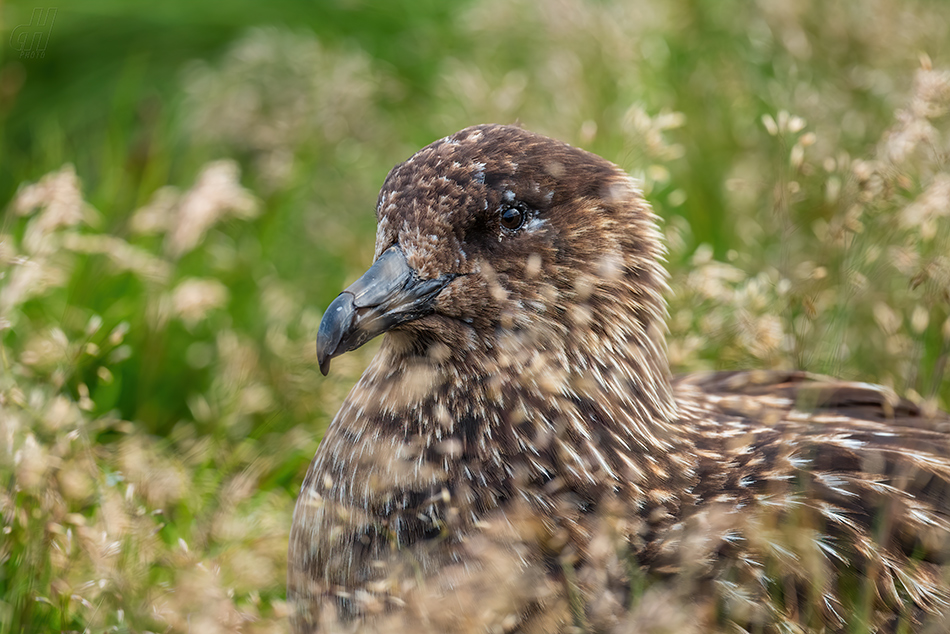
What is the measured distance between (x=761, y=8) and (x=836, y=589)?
308cm

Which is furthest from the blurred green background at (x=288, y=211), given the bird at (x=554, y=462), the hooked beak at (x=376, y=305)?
the hooked beak at (x=376, y=305)

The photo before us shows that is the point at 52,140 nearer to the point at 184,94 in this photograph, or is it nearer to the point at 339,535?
the point at 184,94

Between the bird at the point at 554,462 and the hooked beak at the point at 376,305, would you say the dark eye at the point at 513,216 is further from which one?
the hooked beak at the point at 376,305

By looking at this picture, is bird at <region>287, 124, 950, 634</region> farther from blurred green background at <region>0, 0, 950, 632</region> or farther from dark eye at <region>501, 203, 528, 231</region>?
blurred green background at <region>0, 0, 950, 632</region>

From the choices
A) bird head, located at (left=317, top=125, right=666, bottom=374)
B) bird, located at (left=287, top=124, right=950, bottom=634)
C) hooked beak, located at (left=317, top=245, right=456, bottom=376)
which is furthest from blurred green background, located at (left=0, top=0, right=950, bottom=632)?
bird head, located at (left=317, top=125, right=666, bottom=374)

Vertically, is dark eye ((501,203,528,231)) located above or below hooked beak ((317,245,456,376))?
above

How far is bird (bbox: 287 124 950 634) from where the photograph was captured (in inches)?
75.2

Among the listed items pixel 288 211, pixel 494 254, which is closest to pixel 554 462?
pixel 494 254

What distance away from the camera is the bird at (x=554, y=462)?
191cm

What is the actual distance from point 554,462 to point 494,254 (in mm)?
447

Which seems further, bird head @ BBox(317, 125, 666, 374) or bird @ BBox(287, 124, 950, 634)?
bird head @ BBox(317, 125, 666, 374)

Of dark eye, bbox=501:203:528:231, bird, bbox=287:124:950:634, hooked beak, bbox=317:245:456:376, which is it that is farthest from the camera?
dark eye, bbox=501:203:528:231

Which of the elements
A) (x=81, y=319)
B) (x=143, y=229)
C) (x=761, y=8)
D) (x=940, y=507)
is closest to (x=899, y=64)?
(x=761, y=8)

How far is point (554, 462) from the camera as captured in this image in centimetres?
207
